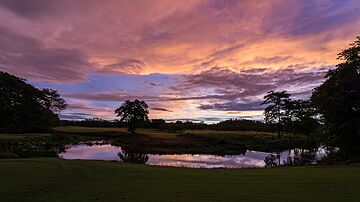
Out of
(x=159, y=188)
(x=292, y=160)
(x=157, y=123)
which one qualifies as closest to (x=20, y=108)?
(x=292, y=160)

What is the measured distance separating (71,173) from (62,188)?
4.66 meters

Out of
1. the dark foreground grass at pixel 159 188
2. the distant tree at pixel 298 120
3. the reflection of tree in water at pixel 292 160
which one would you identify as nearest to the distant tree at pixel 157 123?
the distant tree at pixel 298 120

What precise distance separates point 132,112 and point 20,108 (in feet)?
128

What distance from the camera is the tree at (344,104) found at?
37.1 metres

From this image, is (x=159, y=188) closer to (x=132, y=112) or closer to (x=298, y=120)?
(x=298, y=120)

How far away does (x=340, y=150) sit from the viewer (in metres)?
38.8

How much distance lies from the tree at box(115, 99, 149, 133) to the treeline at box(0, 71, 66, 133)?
80.0ft

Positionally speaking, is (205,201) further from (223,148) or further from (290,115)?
(290,115)

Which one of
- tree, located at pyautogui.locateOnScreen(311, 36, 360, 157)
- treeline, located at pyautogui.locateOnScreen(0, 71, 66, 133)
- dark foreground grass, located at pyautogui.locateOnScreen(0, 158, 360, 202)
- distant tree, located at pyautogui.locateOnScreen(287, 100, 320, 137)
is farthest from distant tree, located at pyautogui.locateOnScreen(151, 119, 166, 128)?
dark foreground grass, located at pyautogui.locateOnScreen(0, 158, 360, 202)

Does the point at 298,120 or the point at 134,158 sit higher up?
the point at 298,120

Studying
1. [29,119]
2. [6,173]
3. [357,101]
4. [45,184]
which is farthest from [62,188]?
[29,119]

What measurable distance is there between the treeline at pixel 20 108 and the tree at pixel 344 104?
73.8 metres

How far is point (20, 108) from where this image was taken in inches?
3824

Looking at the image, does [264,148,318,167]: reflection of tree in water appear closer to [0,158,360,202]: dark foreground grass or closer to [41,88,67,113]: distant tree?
[0,158,360,202]: dark foreground grass
